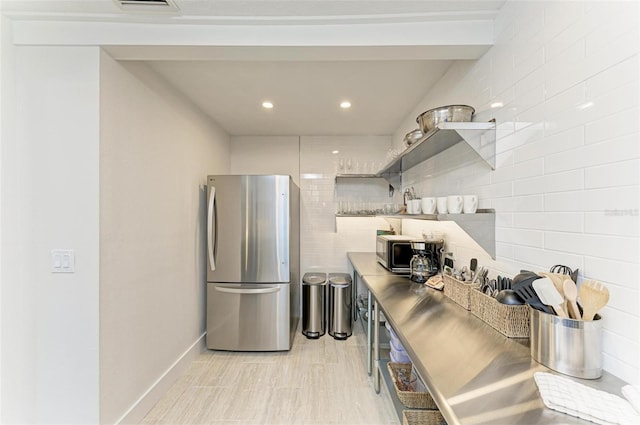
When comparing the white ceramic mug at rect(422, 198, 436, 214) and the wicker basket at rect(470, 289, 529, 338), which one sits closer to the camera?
the wicker basket at rect(470, 289, 529, 338)

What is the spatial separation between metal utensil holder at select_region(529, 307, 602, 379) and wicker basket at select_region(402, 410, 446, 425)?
737mm

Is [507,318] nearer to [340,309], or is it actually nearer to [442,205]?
[442,205]

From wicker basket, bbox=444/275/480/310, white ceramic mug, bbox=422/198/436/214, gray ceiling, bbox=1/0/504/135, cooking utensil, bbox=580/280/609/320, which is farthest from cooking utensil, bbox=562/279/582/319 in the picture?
gray ceiling, bbox=1/0/504/135

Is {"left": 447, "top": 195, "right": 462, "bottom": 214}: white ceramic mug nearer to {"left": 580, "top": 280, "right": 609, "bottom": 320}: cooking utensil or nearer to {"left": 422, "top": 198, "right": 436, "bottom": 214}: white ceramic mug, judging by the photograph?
{"left": 422, "top": 198, "right": 436, "bottom": 214}: white ceramic mug

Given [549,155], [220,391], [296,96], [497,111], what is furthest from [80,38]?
[220,391]

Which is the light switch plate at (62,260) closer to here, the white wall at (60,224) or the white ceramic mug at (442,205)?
the white wall at (60,224)

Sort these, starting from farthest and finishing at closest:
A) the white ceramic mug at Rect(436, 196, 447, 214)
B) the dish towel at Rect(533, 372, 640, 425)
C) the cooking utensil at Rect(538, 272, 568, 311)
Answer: the white ceramic mug at Rect(436, 196, 447, 214) < the cooking utensil at Rect(538, 272, 568, 311) < the dish towel at Rect(533, 372, 640, 425)

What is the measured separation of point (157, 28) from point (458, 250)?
7.52 ft

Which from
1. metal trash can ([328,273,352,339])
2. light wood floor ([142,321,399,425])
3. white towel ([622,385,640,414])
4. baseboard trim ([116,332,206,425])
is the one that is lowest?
light wood floor ([142,321,399,425])

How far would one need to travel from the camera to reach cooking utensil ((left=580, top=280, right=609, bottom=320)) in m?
0.84

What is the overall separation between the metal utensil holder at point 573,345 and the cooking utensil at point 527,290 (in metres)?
0.07

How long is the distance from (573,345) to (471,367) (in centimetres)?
31

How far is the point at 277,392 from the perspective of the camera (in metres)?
2.23

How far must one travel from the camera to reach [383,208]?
323 cm
